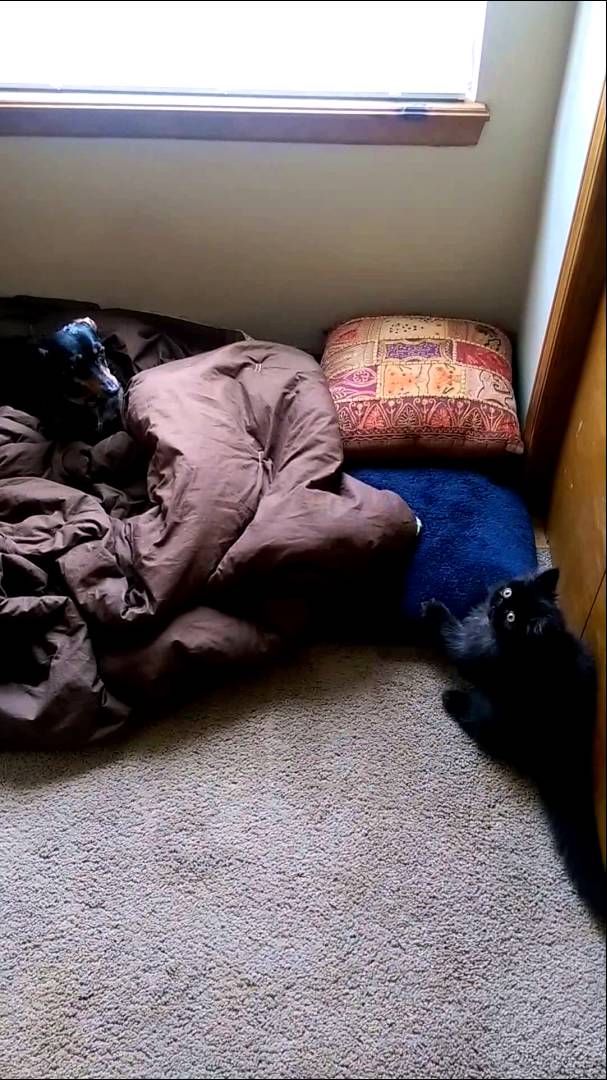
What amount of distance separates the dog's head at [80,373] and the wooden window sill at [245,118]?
40cm

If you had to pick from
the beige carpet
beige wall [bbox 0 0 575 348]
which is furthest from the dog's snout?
the beige carpet

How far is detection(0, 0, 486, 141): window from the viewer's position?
1603mm

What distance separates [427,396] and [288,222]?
51 cm

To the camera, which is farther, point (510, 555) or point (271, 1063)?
point (510, 555)

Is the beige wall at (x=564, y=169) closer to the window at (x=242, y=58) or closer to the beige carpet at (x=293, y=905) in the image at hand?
the window at (x=242, y=58)

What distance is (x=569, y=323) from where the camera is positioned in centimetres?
148

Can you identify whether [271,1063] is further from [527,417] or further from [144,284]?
[144,284]

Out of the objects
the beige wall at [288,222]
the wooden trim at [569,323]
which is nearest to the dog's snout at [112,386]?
the beige wall at [288,222]

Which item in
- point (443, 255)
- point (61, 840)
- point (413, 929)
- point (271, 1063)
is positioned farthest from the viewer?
point (443, 255)

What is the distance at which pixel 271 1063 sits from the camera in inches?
46.4

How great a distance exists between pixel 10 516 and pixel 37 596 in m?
0.21

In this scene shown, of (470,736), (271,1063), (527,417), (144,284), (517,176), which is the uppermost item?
(517,176)

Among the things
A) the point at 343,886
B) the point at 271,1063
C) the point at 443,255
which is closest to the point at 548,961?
the point at 343,886

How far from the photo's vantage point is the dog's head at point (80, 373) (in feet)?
5.68
